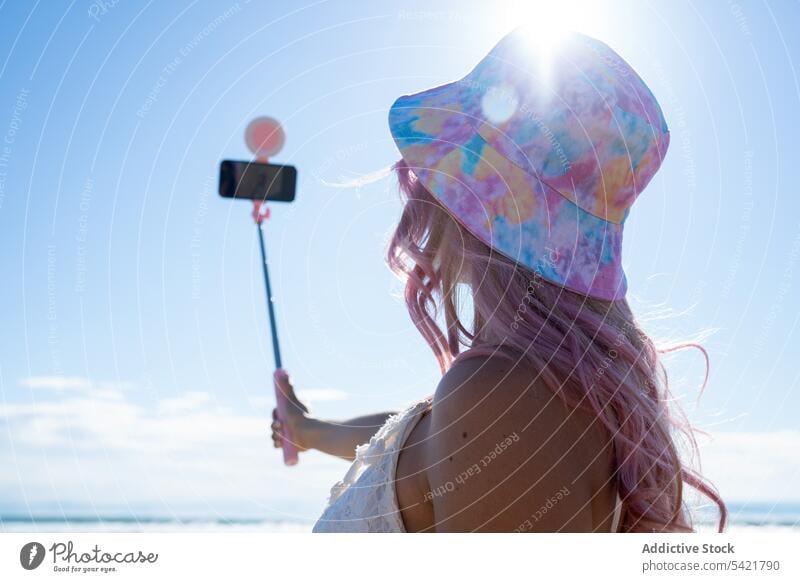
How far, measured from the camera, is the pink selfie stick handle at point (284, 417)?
2.57 meters

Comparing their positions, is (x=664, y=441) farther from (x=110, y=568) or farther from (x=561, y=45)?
(x=110, y=568)

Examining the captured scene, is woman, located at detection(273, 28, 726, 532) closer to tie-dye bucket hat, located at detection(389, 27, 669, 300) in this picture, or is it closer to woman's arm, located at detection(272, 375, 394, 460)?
tie-dye bucket hat, located at detection(389, 27, 669, 300)

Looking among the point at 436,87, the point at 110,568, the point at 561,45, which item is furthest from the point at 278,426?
the point at 561,45

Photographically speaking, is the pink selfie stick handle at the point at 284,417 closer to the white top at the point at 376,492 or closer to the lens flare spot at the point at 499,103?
the white top at the point at 376,492

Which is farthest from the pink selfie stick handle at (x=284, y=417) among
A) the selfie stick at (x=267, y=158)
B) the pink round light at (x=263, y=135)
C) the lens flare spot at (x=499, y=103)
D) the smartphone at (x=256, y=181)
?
the lens flare spot at (x=499, y=103)

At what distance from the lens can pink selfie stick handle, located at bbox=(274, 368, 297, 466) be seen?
2.57 m

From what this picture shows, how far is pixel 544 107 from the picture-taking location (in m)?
1.64

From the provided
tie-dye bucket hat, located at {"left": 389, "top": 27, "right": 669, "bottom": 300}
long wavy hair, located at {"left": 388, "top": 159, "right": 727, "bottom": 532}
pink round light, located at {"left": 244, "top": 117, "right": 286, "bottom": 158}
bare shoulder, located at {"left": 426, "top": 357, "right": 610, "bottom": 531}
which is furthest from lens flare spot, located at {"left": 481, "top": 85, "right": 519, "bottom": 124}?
pink round light, located at {"left": 244, "top": 117, "right": 286, "bottom": 158}

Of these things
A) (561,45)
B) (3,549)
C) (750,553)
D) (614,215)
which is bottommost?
(750,553)

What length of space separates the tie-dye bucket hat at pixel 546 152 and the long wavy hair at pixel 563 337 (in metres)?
0.04

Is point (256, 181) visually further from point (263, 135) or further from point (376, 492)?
point (376, 492)

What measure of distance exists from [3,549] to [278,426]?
42.2 inches

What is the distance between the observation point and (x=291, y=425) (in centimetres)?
262

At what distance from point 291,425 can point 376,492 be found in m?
1.07
